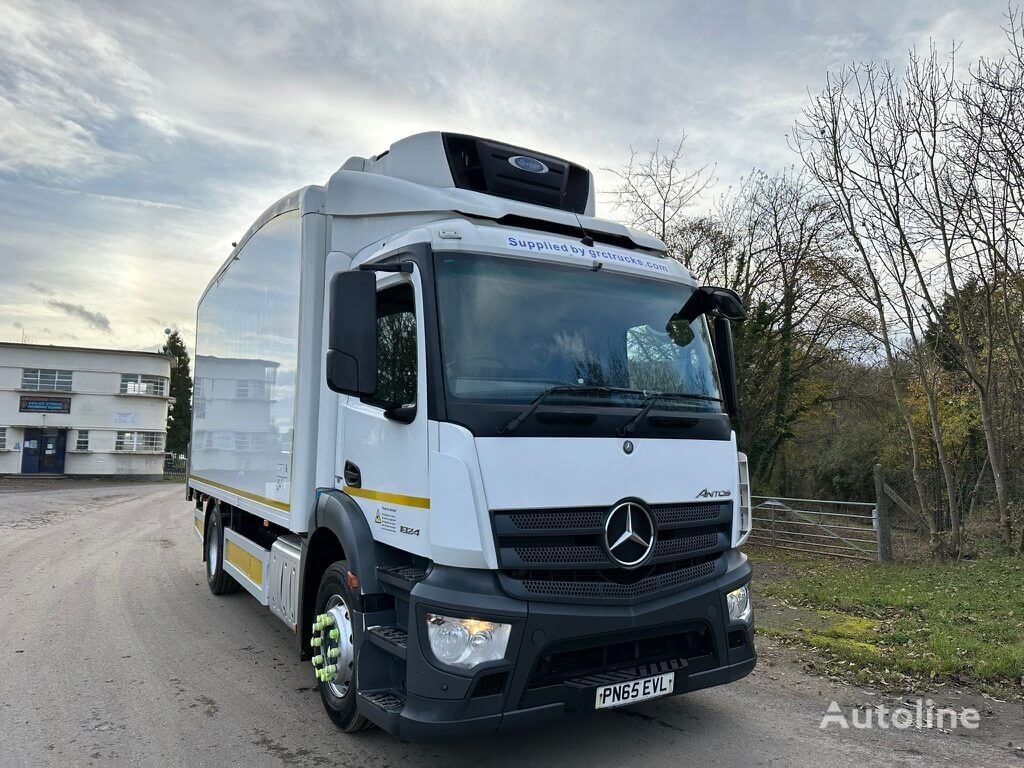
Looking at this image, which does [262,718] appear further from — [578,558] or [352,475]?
[578,558]

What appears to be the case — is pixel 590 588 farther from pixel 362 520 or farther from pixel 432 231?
pixel 432 231

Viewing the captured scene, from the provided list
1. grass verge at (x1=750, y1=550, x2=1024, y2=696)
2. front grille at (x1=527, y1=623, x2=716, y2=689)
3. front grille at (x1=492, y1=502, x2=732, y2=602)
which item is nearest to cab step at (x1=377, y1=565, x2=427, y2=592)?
front grille at (x1=492, y1=502, x2=732, y2=602)

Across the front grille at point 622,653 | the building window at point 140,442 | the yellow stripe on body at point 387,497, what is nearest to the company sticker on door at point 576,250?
the yellow stripe on body at point 387,497

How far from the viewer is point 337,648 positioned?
4137 millimetres

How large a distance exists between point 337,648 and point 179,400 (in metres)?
71.8

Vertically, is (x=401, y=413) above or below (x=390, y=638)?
above

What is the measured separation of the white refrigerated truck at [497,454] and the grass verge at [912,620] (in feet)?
7.77

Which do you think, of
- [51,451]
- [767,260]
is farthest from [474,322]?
[51,451]

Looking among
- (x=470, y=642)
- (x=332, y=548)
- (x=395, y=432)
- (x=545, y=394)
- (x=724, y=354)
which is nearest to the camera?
(x=470, y=642)

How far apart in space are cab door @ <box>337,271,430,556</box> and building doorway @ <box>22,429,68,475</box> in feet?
162

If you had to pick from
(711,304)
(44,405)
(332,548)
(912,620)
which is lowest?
(912,620)

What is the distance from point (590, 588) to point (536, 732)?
1401 mm

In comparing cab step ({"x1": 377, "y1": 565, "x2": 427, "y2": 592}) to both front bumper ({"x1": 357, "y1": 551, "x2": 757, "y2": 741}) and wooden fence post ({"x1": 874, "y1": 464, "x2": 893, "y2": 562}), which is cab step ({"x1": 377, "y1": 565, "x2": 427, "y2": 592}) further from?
wooden fence post ({"x1": 874, "y1": 464, "x2": 893, "y2": 562})

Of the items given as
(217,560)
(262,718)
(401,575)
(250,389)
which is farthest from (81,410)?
(401,575)
